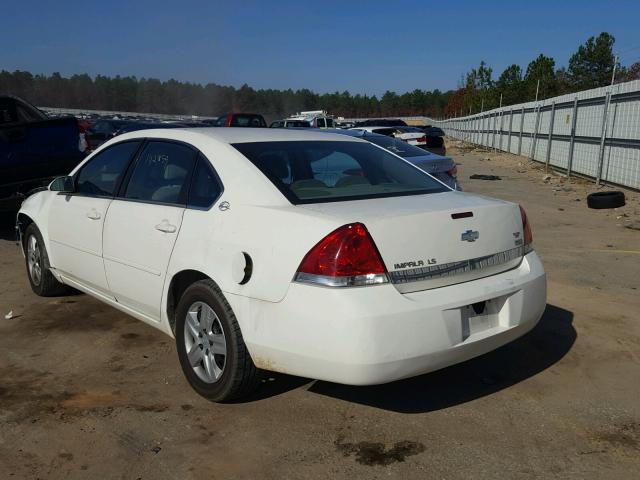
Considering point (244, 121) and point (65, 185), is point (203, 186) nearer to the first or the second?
point (65, 185)

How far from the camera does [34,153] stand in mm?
8109

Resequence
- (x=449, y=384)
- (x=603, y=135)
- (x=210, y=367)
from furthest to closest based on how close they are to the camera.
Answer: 1. (x=603, y=135)
2. (x=449, y=384)
3. (x=210, y=367)

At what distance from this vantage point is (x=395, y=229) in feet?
10.0

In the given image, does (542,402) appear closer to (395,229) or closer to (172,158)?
(395,229)

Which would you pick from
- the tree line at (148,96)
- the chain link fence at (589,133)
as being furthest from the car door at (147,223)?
the tree line at (148,96)


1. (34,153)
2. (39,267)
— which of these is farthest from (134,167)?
(34,153)

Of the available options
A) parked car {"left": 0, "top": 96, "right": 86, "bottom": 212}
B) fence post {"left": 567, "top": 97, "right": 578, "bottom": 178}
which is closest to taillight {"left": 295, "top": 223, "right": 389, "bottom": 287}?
parked car {"left": 0, "top": 96, "right": 86, "bottom": 212}

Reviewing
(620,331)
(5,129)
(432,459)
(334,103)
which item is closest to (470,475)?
(432,459)

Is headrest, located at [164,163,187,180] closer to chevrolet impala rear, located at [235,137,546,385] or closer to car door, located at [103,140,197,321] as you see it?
car door, located at [103,140,197,321]

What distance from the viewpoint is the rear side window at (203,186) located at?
140 inches

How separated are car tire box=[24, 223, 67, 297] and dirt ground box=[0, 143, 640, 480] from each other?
43cm

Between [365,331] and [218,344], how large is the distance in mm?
1002

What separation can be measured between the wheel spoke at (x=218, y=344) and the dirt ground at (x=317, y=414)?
341 mm

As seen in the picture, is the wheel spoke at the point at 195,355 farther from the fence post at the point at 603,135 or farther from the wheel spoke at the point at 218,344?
the fence post at the point at 603,135
